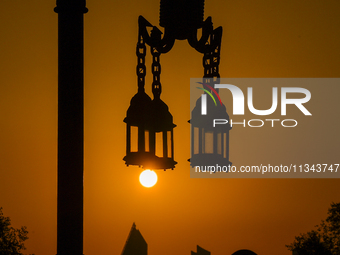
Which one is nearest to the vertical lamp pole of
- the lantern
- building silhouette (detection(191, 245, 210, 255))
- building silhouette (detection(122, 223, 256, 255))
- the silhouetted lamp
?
the lantern

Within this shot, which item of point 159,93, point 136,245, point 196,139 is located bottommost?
point 136,245

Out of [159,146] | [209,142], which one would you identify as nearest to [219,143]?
[209,142]

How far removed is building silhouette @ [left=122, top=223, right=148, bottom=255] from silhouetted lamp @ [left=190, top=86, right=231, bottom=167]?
508 cm

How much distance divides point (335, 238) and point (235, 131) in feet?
14.0

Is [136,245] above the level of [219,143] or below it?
below

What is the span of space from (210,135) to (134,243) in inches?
221

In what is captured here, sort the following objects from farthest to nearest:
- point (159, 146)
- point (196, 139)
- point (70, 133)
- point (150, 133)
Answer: point (196, 139)
point (159, 146)
point (150, 133)
point (70, 133)

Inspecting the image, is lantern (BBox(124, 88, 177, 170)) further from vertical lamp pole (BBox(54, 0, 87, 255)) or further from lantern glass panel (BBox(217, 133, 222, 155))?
vertical lamp pole (BBox(54, 0, 87, 255))

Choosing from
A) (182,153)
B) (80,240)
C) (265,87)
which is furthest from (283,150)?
(80,240)

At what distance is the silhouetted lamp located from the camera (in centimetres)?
170

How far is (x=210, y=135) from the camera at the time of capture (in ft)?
5.66

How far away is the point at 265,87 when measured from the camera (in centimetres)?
646

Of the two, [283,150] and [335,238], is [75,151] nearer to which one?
[283,150]

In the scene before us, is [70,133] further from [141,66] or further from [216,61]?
[216,61]
